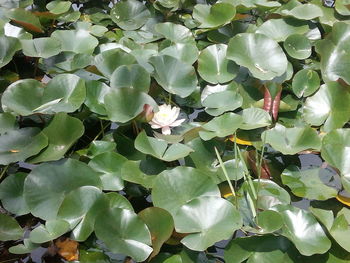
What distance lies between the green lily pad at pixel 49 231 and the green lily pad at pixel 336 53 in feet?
2.89

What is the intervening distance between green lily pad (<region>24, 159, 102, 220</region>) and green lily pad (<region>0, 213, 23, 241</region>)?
0.17 ft

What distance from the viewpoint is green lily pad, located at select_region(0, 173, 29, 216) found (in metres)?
1.10

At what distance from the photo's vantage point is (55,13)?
5.78ft

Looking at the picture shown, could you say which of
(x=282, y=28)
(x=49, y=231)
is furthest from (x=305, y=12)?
(x=49, y=231)

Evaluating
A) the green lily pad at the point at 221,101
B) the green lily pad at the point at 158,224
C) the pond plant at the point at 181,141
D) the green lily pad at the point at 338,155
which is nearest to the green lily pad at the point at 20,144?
the pond plant at the point at 181,141

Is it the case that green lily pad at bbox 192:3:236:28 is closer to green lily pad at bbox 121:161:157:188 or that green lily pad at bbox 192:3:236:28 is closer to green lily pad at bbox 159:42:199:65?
green lily pad at bbox 159:42:199:65

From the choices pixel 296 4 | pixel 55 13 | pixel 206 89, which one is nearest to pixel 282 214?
pixel 206 89

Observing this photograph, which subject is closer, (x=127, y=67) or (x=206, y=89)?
(x=127, y=67)

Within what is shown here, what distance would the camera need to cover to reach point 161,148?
1146 mm

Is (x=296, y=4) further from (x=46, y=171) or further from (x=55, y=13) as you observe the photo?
(x=46, y=171)

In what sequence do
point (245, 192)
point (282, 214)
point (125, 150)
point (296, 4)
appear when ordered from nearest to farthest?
point (282, 214)
point (245, 192)
point (125, 150)
point (296, 4)

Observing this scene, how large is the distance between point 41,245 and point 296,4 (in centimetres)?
122

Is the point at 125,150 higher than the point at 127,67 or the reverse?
the reverse

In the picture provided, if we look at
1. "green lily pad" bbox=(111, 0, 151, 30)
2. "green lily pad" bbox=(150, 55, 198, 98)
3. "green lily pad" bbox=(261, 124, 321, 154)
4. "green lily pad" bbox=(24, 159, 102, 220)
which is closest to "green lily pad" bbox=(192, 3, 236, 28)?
"green lily pad" bbox=(111, 0, 151, 30)
